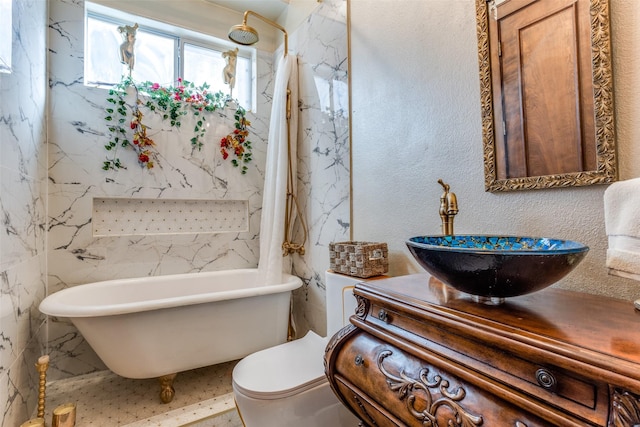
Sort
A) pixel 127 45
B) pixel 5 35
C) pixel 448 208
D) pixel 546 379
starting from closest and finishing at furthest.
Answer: pixel 546 379
pixel 448 208
pixel 5 35
pixel 127 45

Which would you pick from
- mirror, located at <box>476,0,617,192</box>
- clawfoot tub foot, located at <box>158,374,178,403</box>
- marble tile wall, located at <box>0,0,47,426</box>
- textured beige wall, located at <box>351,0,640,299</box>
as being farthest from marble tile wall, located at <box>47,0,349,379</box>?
mirror, located at <box>476,0,617,192</box>

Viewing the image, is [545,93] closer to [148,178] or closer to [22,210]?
[22,210]

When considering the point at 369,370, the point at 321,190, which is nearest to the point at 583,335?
the point at 369,370

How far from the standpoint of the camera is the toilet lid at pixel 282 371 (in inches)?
47.9

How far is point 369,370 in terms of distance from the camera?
0.78 meters

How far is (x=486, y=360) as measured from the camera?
1.84 feet

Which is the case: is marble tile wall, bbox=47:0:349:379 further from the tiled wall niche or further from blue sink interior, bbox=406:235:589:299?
blue sink interior, bbox=406:235:589:299

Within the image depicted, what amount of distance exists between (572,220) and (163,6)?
124 inches

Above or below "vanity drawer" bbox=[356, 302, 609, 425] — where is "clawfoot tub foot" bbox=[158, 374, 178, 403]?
below

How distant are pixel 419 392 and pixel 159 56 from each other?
308 centimetres

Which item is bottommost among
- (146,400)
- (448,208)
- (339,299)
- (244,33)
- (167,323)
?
(146,400)

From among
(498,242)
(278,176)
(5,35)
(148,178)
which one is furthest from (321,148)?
(5,35)

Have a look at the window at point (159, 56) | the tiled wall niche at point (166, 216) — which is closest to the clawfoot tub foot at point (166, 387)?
the tiled wall niche at point (166, 216)

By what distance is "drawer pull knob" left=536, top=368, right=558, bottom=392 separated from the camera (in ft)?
1.54
